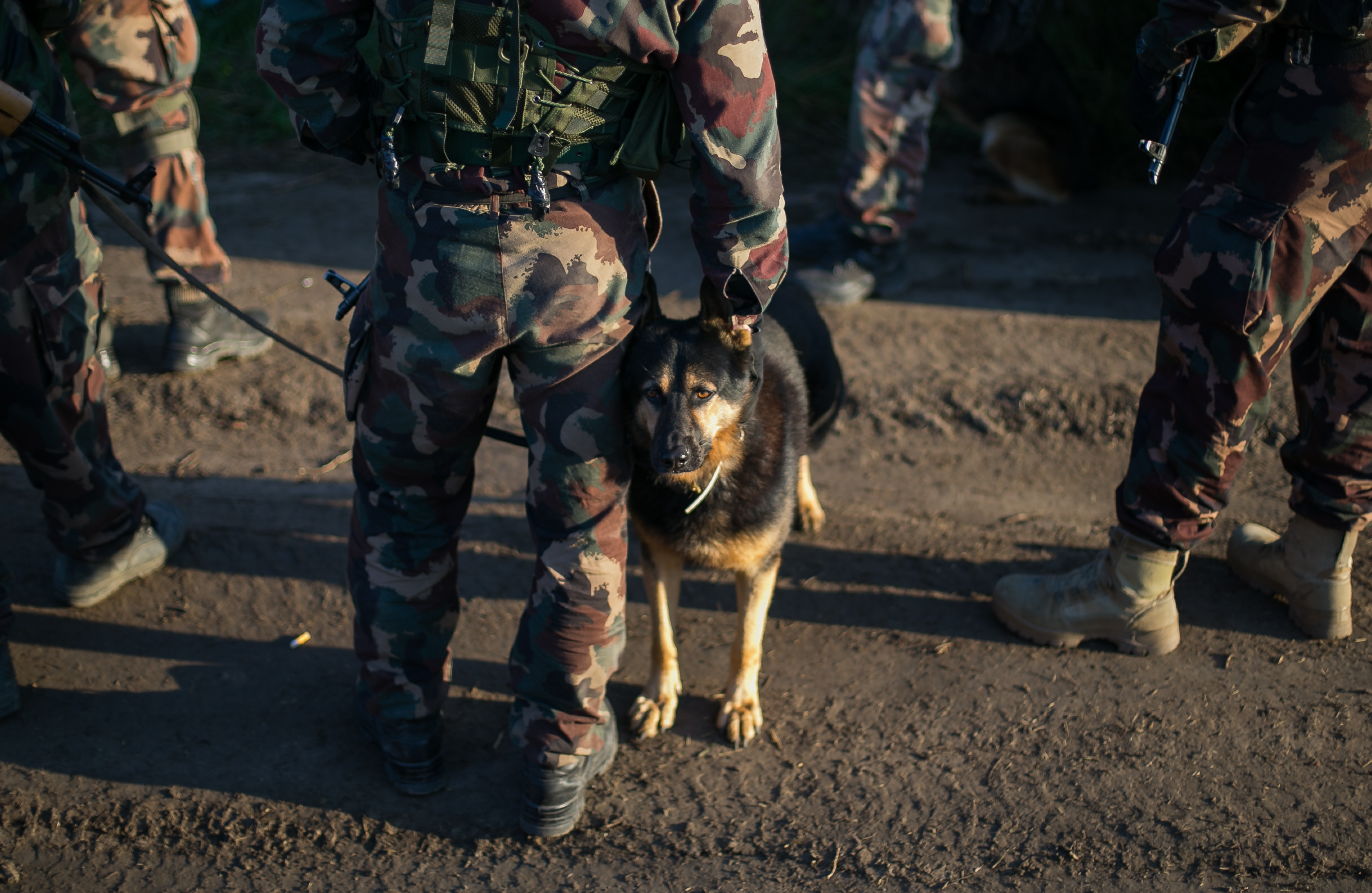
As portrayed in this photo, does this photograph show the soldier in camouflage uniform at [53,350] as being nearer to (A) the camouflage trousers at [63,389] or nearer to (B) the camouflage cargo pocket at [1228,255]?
(A) the camouflage trousers at [63,389]

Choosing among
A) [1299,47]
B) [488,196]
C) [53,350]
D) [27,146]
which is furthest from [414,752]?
[1299,47]

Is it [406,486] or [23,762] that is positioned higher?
[406,486]

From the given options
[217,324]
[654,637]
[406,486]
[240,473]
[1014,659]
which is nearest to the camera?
[406,486]

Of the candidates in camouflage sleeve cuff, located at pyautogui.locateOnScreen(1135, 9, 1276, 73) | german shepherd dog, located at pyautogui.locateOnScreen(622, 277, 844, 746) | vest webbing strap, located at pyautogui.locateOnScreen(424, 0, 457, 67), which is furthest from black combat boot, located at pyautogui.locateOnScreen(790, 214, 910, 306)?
vest webbing strap, located at pyautogui.locateOnScreen(424, 0, 457, 67)

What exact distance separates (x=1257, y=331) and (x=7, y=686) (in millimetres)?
3743

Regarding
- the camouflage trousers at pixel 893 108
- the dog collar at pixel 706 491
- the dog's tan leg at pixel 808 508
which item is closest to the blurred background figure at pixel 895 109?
the camouflage trousers at pixel 893 108

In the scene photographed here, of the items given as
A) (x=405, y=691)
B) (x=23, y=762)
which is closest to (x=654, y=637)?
(x=405, y=691)

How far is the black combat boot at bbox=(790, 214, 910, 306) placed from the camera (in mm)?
5133

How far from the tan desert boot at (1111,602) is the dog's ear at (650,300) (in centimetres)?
165

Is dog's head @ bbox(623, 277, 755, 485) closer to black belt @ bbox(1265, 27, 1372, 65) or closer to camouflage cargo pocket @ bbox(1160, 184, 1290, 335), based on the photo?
camouflage cargo pocket @ bbox(1160, 184, 1290, 335)

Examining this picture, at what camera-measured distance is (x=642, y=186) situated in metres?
2.38

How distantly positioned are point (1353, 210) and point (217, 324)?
458 cm

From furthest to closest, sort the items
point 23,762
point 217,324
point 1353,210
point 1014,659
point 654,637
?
1. point 217,324
2. point 1014,659
3. point 654,637
4. point 23,762
5. point 1353,210

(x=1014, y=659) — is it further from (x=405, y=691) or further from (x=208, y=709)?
(x=208, y=709)
